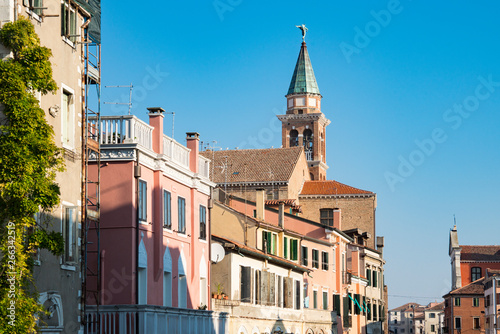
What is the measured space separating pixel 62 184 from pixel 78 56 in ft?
12.9

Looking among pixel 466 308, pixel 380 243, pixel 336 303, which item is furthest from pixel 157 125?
pixel 466 308

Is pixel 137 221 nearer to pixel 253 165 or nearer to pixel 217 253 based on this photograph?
pixel 217 253

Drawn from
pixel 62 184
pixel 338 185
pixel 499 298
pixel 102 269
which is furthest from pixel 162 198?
pixel 499 298

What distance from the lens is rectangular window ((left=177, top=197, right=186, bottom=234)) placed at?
35287 millimetres

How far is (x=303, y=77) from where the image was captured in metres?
120

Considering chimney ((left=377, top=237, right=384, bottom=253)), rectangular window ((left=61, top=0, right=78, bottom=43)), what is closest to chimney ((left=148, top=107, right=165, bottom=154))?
rectangular window ((left=61, top=0, right=78, bottom=43))

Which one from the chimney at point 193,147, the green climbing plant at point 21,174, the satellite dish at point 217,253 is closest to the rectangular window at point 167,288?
the chimney at point 193,147

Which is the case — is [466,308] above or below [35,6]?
below

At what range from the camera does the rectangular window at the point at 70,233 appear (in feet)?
81.7

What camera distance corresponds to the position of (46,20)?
2434cm

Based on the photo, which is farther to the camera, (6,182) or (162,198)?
(162,198)

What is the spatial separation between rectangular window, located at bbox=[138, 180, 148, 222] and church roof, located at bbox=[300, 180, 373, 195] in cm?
5859

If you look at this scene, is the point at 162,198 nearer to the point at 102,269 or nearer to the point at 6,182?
the point at 102,269

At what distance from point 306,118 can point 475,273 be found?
3036 cm
